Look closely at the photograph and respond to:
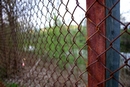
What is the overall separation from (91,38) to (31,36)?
1.32 m

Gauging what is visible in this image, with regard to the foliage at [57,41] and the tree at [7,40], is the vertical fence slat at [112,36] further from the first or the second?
the tree at [7,40]

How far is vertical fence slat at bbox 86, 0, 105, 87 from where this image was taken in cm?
66

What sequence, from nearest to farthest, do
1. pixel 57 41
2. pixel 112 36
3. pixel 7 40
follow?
pixel 112 36 < pixel 57 41 < pixel 7 40

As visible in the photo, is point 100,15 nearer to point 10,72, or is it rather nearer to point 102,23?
point 102,23

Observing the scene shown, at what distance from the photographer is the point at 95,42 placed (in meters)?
0.70

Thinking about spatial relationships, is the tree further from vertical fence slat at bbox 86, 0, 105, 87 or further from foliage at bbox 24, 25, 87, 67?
vertical fence slat at bbox 86, 0, 105, 87

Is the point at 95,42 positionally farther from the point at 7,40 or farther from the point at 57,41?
the point at 7,40

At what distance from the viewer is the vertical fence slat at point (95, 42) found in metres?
0.66

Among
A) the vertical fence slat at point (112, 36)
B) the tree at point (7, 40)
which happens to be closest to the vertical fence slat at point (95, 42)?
the vertical fence slat at point (112, 36)

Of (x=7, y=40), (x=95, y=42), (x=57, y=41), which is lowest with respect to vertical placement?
(x=95, y=42)

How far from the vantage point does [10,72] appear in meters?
3.46

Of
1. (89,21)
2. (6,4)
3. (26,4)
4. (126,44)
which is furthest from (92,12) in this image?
(6,4)

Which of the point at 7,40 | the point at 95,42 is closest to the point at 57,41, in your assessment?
the point at 95,42

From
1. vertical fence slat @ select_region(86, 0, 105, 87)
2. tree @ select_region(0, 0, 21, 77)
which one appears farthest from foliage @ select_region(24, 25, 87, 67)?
tree @ select_region(0, 0, 21, 77)
